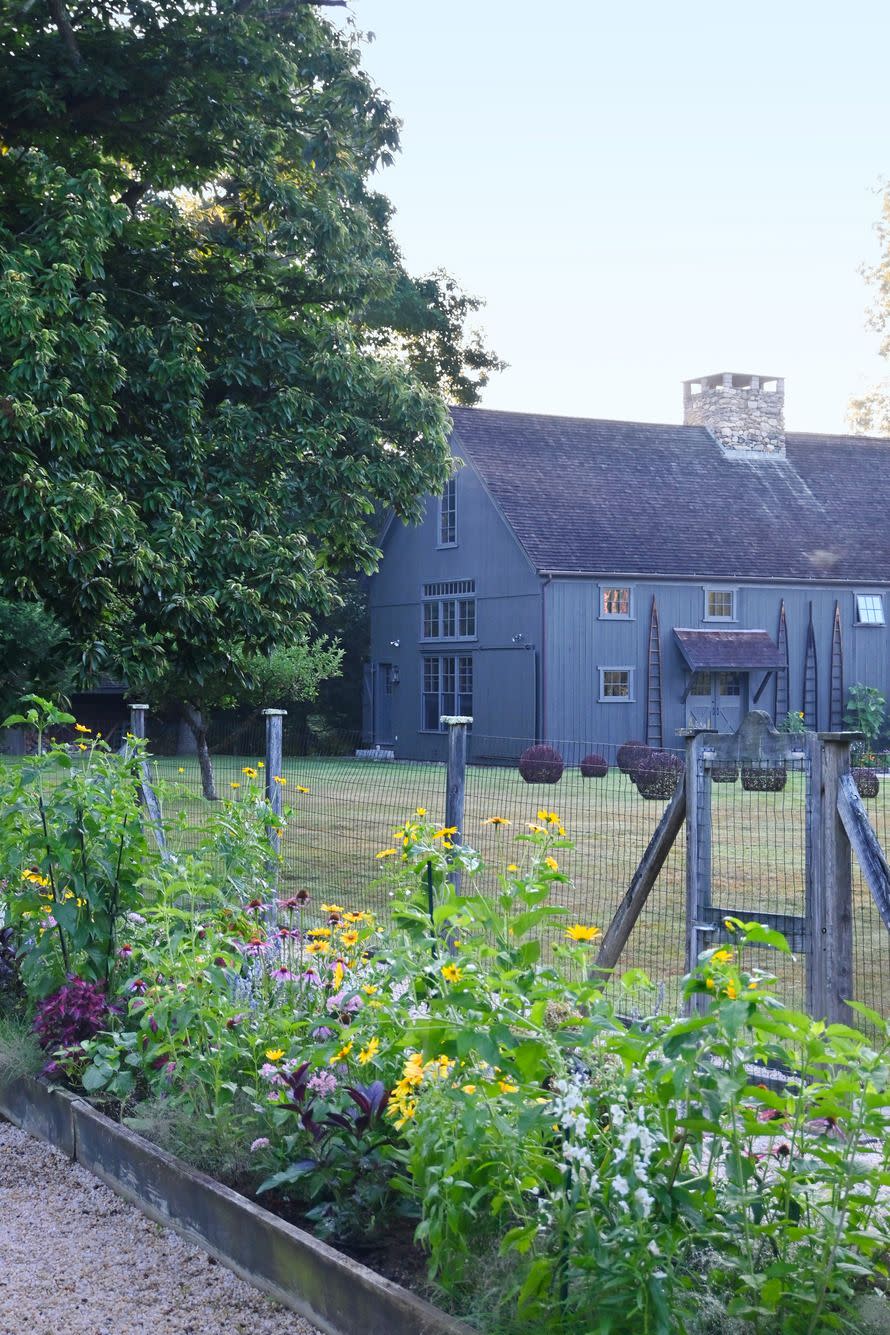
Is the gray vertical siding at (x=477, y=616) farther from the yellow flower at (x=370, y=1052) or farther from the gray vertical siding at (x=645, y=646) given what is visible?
the yellow flower at (x=370, y=1052)

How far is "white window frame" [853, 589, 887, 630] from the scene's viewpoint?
1442 inches

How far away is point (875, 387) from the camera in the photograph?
58.4m

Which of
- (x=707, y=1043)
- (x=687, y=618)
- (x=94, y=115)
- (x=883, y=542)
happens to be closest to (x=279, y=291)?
(x=94, y=115)

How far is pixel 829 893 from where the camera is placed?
604 cm

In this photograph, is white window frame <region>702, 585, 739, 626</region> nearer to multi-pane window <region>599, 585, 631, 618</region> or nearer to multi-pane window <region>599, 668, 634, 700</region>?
multi-pane window <region>599, 585, 631, 618</region>

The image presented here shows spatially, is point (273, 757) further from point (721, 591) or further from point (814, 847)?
point (721, 591)

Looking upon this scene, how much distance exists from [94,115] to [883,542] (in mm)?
27787

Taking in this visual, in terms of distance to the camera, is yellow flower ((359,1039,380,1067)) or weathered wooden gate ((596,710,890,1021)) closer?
yellow flower ((359,1039,380,1067))

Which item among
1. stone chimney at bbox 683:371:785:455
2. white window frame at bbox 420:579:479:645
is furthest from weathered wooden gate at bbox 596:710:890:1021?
stone chimney at bbox 683:371:785:455

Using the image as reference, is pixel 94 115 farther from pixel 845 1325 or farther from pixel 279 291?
pixel 845 1325

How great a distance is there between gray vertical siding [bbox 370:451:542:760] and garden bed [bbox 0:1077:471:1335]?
26.9 metres

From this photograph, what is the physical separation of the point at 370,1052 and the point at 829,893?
9.61 feet

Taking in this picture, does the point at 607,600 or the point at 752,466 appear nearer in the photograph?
the point at 607,600

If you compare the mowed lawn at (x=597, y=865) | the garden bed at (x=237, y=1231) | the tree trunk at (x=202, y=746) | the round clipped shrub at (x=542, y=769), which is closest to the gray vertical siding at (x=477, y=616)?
the round clipped shrub at (x=542, y=769)
